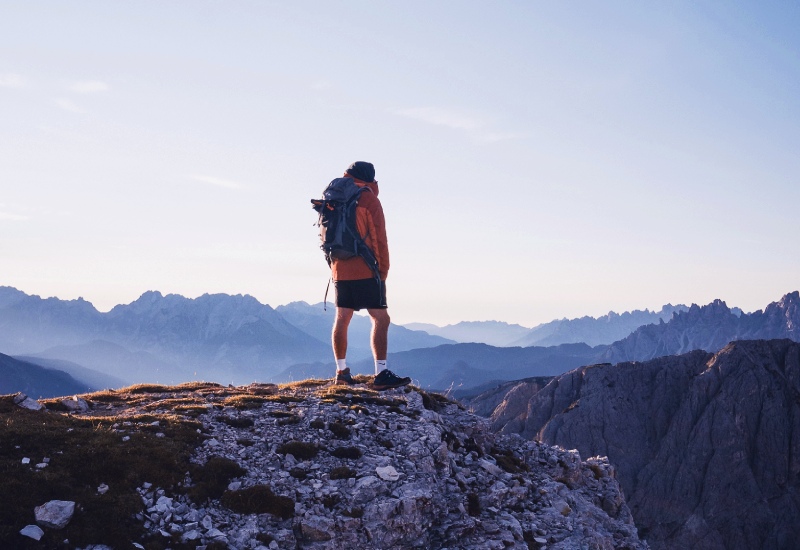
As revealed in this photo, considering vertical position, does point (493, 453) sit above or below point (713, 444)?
above

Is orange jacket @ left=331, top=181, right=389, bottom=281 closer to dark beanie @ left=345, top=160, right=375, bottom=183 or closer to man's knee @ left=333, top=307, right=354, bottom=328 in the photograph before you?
dark beanie @ left=345, top=160, right=375, bottom=183

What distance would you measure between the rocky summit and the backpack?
14.0 ft

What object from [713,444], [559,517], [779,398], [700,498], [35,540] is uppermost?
[35,540]

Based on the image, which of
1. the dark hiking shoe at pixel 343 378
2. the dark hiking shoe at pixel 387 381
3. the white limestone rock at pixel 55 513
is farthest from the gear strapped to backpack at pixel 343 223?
the white limestone rock at pixel 55 513

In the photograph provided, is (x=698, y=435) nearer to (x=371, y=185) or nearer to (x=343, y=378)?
(x=343, y=378)

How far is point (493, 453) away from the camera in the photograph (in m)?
18.3

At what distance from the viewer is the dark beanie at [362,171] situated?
726 inches

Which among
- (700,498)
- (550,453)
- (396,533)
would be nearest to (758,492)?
(700,498)

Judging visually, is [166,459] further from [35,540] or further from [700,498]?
[700,498]

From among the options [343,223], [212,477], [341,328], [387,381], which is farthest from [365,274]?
[212,477]

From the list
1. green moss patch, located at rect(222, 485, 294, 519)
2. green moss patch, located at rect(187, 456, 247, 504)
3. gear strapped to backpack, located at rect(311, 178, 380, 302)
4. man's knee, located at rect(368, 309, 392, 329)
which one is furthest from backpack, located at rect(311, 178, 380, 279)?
green moss patch, located at rect(222, 485, 294, 519)

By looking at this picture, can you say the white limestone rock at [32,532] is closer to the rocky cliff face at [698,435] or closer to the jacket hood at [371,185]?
the jacket hood at [371,185]

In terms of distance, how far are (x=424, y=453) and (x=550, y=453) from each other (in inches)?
275

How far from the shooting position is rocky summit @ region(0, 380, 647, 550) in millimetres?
11312
